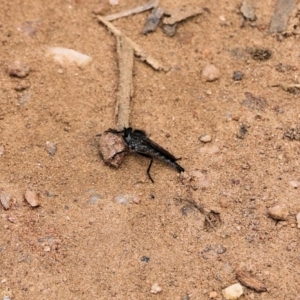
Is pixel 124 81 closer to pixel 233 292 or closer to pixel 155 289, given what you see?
pixel 155 289

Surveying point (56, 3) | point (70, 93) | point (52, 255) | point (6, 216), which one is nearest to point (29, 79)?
point (70, 93)

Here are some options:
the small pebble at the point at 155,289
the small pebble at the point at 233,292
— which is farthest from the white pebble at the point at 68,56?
the small pebble at the point at 233,292

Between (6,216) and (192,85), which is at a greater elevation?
(192,85)

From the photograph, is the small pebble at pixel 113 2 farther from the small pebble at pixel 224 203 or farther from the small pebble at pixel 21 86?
the small pebble at pixel 224 203

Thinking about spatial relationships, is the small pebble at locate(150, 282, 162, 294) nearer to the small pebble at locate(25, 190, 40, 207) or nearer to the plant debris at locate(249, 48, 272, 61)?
the small pebble at locate(25, 190, 40, 207)

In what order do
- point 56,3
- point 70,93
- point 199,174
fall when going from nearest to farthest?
point 199,174
point 70,93
point 56,3

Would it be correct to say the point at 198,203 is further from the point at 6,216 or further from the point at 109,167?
the point at 6,216
